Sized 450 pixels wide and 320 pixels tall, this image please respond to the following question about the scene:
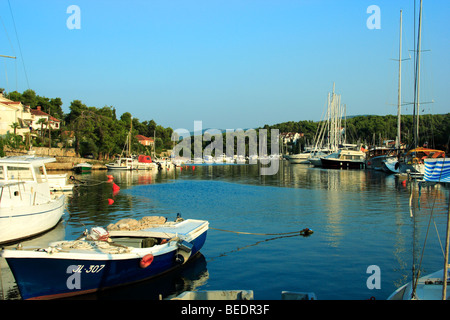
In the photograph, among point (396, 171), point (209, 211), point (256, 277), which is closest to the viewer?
point (256, 277)

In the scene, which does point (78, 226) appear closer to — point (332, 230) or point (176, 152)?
point (332, 230)

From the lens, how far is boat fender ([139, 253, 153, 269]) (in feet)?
42.5

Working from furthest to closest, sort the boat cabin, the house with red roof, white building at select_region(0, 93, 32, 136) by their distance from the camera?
the house with red roof → white building at select_region(0, 93, 32, 136) → the boat cabin

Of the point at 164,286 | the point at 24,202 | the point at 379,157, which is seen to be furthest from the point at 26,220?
the point at 379,157

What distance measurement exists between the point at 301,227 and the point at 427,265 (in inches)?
342

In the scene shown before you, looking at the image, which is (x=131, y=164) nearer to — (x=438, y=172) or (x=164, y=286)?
(x=438, y=172)

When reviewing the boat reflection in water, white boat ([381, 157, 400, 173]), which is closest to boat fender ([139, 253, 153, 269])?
the boat reflection in water

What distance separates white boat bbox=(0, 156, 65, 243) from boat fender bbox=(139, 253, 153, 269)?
28.1ft

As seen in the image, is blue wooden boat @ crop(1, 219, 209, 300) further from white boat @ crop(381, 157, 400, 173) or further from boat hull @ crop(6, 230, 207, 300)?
white boat @ crop(381, 157, 400, 173)

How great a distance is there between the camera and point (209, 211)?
3055cm

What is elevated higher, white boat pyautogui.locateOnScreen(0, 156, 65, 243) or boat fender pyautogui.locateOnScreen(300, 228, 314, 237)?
white boat pyautogui.locateOnScreen(0, 156, 65, 243)

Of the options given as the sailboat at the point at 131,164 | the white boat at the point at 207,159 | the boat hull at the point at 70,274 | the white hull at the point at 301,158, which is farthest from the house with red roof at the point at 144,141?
the boat hull at the point at 70,274

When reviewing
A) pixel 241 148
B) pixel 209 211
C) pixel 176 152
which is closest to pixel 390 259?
pixel 209 211
